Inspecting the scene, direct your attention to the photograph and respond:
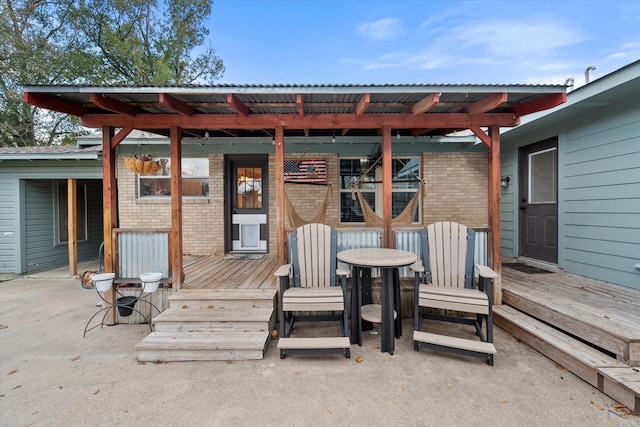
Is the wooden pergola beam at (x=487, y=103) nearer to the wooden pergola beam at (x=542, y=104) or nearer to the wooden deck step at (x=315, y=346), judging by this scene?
the wooden pergola beam at (x=542, y=104)

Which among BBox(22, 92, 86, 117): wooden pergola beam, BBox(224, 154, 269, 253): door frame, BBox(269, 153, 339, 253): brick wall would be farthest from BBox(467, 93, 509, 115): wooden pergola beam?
BBox(22, 92, 86, 117): wooden pergola beam

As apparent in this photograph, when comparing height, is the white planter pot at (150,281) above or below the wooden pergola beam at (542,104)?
below

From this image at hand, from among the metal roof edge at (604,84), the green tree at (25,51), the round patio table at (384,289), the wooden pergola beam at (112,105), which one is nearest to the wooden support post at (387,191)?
the round patio table at (384,289)

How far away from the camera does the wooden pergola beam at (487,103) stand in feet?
9.62

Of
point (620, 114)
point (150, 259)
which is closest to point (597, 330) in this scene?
point (620, 114)

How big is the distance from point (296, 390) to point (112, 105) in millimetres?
3412

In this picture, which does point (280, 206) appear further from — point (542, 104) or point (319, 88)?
point (542, 104)

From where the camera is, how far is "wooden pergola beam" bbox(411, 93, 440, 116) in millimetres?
2892

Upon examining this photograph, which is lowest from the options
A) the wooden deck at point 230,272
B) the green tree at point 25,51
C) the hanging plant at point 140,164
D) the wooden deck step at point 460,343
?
the wooden deck step at point 460,343

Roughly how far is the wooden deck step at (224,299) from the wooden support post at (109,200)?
0.95 metres

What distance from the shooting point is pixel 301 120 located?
139 inches

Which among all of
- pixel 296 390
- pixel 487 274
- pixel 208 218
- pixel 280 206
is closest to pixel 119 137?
pixel 280 206

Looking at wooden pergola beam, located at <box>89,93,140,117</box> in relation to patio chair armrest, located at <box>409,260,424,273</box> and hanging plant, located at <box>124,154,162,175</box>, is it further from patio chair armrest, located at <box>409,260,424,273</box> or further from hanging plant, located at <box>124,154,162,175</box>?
patio chair armrest, located at <box>409,260,424,273</box>

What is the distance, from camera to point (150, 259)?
3.54 m
